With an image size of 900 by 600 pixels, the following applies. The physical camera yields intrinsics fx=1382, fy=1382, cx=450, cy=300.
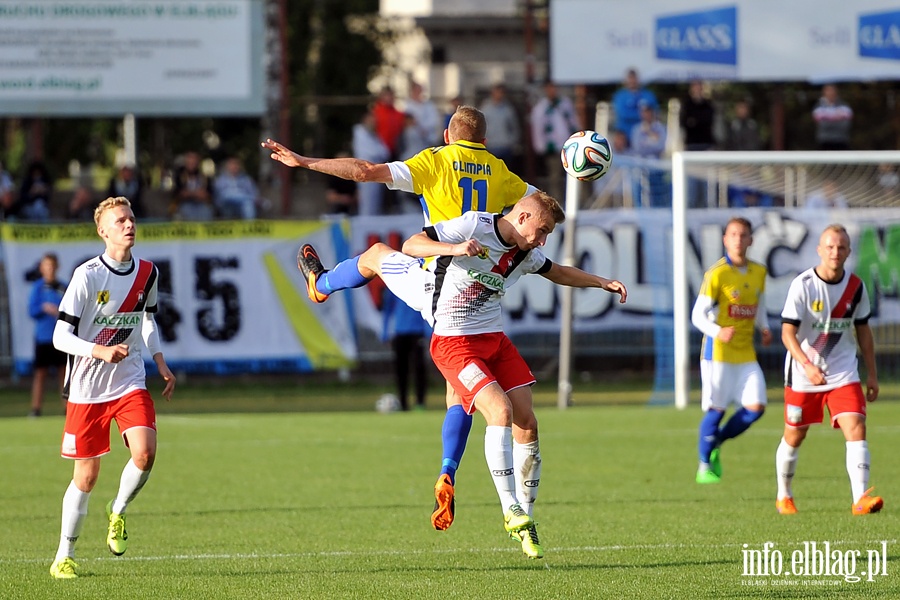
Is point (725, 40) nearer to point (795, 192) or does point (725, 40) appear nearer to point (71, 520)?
point (795, 192)

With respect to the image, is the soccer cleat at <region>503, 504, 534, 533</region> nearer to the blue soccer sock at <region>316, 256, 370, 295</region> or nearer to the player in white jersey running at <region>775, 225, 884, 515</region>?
the blue soccer sock at <region>316, 256, 370, 295</region>

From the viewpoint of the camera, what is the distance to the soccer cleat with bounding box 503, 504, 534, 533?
7703 millimetres

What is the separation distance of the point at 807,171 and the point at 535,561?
13.7 m

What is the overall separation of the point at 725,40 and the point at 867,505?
17.0m

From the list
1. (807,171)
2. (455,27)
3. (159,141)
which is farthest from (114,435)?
(455,27)

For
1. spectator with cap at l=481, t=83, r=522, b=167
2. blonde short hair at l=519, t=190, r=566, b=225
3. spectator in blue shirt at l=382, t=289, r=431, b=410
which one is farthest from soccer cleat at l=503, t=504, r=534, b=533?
spectator with cap at l=481, t=83, r=522, b=167

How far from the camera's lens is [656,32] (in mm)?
25312

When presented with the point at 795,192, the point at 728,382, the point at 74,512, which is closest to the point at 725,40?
the point at 795,192

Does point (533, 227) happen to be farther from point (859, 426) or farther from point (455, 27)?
point (455, 27)

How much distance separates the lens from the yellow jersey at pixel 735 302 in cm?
1186

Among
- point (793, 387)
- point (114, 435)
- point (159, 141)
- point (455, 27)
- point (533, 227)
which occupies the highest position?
point (455, 27)

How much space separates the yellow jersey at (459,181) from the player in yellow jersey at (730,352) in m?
2.73

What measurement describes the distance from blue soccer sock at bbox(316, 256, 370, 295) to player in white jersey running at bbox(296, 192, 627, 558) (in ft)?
1.53

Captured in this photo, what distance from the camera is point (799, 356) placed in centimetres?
983
